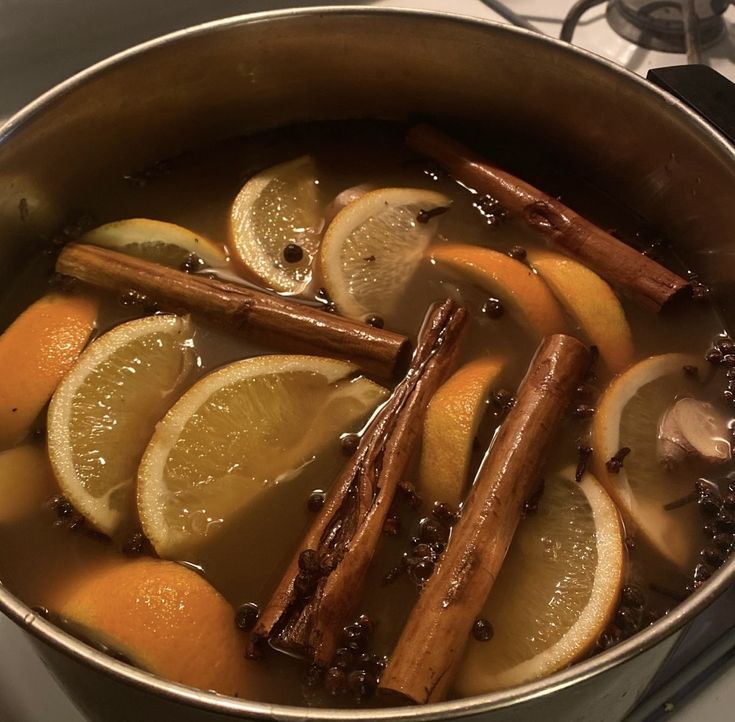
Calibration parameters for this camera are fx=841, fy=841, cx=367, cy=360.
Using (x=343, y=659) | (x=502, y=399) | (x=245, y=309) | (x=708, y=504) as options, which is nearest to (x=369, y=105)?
(x=245, y=309)

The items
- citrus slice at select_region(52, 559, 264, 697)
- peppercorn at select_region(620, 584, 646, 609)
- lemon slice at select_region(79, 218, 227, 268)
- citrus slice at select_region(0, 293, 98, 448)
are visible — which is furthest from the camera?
lemon slice at select_region(79, 218, 227, 268)

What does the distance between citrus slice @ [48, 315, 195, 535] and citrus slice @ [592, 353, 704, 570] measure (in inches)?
25.2

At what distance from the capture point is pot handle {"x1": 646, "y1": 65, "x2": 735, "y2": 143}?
135 cm

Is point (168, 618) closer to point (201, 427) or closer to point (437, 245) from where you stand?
point (201, 427)

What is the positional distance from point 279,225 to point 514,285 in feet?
1.41

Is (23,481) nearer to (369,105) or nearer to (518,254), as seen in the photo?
(518,254)

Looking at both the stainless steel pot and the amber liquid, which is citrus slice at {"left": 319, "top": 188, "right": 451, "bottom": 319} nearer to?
the amber liquid

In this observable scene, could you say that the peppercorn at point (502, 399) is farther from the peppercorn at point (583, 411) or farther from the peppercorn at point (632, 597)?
the peppercorn at point (632, 597)

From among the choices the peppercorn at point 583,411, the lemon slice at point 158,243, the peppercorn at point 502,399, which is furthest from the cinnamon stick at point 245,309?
the peppercorn at point 583,411

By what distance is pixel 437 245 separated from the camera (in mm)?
1467

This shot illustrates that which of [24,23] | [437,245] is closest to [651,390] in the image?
[437,245]

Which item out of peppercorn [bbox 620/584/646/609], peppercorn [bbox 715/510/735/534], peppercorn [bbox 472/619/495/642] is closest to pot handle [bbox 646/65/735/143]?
peppercorn [bbox 715/510/735/534]

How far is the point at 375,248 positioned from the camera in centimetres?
143

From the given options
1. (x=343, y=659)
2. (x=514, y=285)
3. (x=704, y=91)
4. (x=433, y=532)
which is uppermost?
(x=704, y=91)
